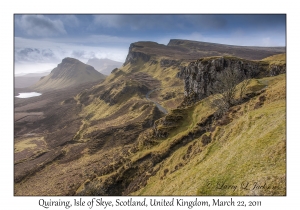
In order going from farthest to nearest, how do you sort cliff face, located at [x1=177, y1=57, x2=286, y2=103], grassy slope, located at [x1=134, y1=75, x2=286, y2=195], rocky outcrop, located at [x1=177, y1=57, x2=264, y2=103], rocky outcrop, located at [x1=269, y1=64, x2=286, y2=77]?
1. rocky outcrop, located at [x1=177, y1=57, x2=264, y2=103]
2. cliff face, located at [x1=177, y1=57, x2=286, y2=103]
3. rocky outcrop, located at [x1=269, y1=64, x2=286, y2=77]
4. grassy slope, located at [x1=134, y1=75, x2=286, y2=195]

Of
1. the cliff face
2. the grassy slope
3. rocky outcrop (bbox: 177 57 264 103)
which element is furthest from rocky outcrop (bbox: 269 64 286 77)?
the grassy slope

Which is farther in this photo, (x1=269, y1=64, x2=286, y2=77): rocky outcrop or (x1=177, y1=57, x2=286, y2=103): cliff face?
(x1=177, y1=57, x2=286, y2=103): cliff face

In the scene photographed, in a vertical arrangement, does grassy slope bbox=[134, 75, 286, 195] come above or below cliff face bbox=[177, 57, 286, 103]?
below

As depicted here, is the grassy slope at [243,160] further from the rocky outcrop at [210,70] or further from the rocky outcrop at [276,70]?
the rocky outcrop at [210,70]

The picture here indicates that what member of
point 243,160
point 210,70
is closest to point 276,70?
point 210,70

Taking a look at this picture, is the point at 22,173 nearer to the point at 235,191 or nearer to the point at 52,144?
the point at 52,144

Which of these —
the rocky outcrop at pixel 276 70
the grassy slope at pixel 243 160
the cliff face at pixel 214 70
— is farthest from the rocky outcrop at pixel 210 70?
the grassy slope at pixel 243 160

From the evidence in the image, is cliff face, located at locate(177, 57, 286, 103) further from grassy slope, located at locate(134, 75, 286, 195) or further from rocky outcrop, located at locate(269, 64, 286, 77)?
grassy slope, located at locate(134, 75, 286, 195)

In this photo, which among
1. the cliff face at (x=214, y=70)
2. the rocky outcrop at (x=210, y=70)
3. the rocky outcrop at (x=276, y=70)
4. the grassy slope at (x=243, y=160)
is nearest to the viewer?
the grassy slope at (x=243, y=160)

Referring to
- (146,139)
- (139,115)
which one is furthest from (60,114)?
(146,139)
